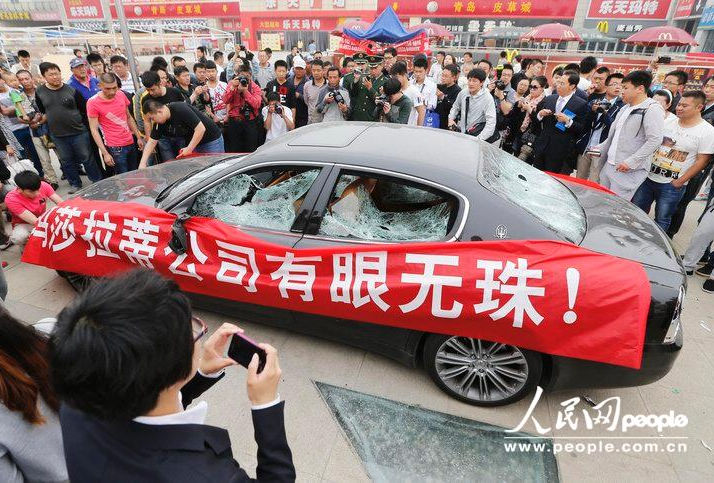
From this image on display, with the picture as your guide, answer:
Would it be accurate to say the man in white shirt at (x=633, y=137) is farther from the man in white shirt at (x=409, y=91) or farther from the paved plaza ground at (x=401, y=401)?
the man in white shirt at (x=409, y=91)

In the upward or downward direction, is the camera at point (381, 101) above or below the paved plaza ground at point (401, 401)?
above

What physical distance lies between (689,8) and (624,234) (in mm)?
26034

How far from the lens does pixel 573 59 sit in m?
19.3

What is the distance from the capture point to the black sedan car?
88.6 inches

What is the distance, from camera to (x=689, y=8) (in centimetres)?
2017

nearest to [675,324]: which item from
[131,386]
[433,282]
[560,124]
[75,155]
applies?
[433,282]

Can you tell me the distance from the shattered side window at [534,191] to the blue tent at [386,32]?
9644 millimetres

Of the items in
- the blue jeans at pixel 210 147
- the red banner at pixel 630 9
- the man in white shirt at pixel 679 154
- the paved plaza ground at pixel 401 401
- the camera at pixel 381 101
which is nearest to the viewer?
the paved plaza ground at pixel 401 401

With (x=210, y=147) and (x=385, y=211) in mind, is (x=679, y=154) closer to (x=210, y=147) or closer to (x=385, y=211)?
(x=385, y=211)

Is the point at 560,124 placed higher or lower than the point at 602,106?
lower

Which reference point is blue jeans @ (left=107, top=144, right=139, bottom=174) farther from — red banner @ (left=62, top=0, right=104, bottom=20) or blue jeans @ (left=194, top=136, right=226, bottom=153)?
red banner @ (left=62, top=0, right=104, bottom=20)

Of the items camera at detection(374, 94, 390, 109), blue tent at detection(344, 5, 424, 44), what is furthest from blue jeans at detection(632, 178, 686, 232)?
blue tent at detection(344, 5, 424, 44)

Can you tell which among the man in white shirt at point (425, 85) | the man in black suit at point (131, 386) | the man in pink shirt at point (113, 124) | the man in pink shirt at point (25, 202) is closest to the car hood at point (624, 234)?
the man in black suit at point (131, 386)
